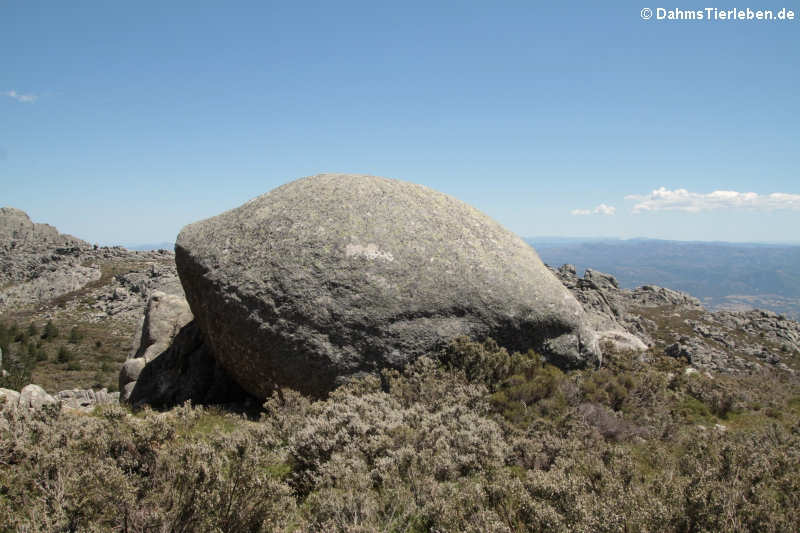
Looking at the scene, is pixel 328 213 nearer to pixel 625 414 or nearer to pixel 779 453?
pixel 625 414

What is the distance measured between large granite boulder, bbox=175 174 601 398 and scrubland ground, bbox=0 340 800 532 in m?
0.91

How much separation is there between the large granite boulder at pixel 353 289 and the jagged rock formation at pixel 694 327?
1707 cm

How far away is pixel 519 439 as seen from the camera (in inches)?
277

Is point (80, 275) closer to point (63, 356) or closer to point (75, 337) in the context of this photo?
point (75, 337)

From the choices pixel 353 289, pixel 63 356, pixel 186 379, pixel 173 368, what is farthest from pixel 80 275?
pixel 353 289

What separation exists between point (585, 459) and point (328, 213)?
24.8ft

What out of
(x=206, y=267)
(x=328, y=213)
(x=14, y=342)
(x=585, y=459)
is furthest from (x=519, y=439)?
(x=14, y=342)

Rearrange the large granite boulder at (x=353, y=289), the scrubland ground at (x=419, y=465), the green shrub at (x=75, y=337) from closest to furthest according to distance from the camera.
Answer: the scrubland ground at (x=419, y=465) < the large granite boulder at (x=353, y=289) < the green shrub at (x=75, y=337)

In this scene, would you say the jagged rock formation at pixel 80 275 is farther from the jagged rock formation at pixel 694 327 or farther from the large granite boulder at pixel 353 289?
the jagged rock formation at pixel 694 327

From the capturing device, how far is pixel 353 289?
9789mm

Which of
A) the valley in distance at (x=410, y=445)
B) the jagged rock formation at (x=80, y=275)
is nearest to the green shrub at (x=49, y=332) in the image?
the jagged rock formation at (x=80, y=275)

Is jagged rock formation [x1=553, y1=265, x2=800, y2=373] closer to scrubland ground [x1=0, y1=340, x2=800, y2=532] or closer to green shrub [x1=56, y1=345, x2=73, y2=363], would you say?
scrubland ground [x1=0, y1=340, x2=800, y2=532]

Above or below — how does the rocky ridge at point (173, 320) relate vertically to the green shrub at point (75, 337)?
above

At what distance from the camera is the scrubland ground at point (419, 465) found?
4.43 m
